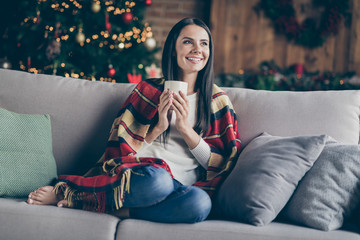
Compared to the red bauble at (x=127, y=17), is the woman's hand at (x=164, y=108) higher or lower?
lower

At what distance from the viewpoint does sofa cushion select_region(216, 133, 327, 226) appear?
50.3 inches

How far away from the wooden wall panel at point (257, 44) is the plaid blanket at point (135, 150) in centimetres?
218

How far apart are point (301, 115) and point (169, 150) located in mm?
598

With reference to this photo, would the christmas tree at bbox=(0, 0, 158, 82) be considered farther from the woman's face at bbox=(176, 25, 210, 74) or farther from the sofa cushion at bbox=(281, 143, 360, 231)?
the sofa cushion at bbox=(281, 143, 360, 231)

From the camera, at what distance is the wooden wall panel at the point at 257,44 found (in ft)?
12.4

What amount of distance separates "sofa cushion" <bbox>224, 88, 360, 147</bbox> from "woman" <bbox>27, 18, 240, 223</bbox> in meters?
0.08

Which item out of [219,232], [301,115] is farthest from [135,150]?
[301,115]

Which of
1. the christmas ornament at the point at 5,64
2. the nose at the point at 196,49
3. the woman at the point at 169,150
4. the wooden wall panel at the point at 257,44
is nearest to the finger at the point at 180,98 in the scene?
the woman at the point at 169,150

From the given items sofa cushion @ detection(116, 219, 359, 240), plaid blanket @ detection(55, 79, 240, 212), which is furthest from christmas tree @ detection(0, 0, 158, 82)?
sofa cushion @ detection(116, 219, 359, 240)

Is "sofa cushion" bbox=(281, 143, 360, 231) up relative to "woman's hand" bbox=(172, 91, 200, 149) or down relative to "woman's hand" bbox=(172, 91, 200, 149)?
down

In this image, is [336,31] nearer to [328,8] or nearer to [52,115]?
[328,8]

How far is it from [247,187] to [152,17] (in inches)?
121

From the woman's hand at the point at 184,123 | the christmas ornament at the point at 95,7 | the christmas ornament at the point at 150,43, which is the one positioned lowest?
the woman's hand at the point at 184,123

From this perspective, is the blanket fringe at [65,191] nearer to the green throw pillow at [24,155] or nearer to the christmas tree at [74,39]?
the green throw pillow at [24,155]
